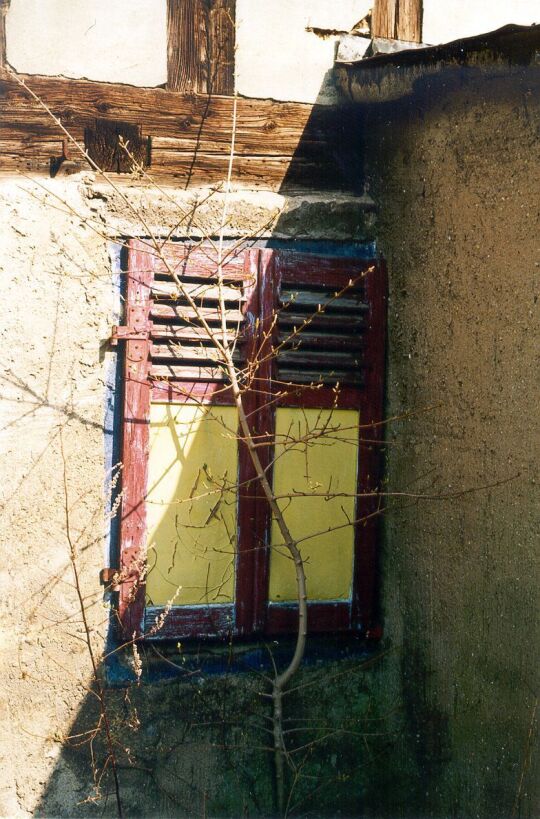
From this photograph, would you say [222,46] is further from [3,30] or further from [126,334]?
[126,334]

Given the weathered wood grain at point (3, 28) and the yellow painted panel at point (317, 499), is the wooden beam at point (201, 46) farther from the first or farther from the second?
the yellow painted panel at point (317, 499)

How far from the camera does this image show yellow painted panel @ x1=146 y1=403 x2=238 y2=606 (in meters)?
4.07

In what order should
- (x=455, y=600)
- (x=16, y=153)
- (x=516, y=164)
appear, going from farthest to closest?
(x=16, y=153)
(x=455, y=600)
(x=516, y=164)

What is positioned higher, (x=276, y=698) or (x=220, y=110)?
(x=220, y=110)

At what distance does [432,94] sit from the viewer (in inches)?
159

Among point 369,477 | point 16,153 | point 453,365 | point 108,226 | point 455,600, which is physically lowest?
point 455,600

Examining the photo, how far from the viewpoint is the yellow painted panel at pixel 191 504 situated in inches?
160

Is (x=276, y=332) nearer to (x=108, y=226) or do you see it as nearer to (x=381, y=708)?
(x=108, y=226)

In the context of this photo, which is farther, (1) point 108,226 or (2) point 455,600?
(1) point 108,226

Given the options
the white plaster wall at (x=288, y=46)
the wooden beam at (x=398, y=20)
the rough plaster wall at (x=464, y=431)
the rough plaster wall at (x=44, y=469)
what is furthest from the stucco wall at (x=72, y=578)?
the wooden beam at (x=398, y=20)

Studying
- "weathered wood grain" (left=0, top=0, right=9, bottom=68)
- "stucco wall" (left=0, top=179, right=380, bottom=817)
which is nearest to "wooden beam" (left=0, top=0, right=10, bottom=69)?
"weathered wood grain" (left=0, top=0, right=9, bottom=68)

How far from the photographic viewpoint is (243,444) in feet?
13.7

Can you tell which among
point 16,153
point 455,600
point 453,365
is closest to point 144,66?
point 16,153

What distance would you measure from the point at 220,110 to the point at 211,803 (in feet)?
10.7
